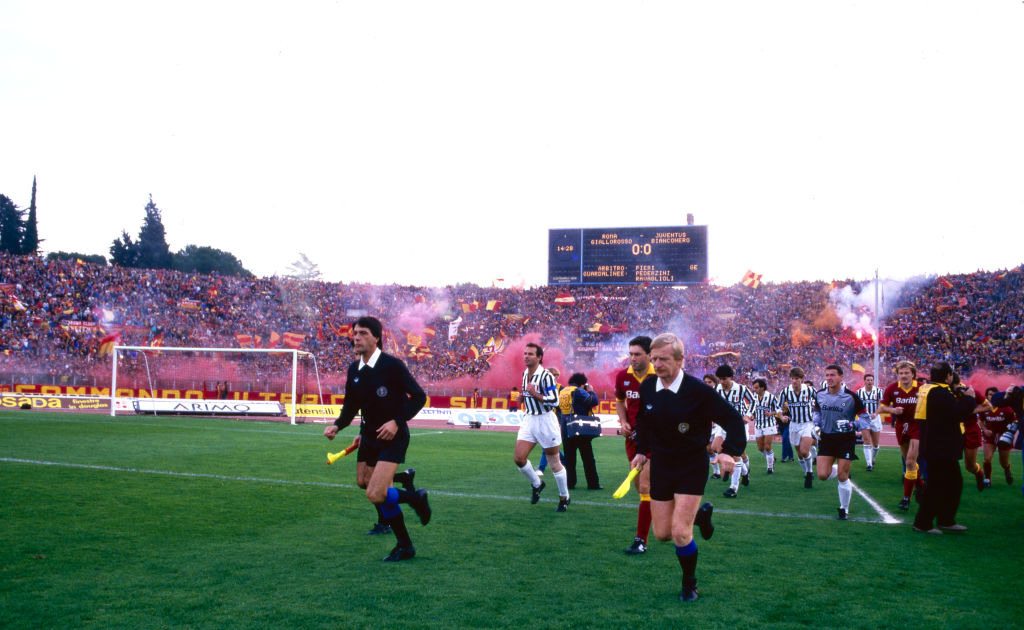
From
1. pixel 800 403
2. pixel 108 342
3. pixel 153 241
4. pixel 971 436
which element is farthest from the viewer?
pixel 153 241

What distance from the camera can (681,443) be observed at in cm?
568

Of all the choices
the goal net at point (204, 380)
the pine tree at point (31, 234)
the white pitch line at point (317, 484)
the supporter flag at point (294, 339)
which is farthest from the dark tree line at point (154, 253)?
the white pitch line at point (317, 484)

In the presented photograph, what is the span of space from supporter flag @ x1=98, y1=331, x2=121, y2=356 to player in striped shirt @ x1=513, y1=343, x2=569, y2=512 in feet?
111

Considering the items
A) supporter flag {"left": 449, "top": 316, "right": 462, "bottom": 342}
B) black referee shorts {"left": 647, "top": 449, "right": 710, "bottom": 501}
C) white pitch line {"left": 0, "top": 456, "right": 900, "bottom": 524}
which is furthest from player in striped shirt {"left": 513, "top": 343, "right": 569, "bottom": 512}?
supporter flag {"left": 449, "top": 316, "right": 462, "bottom": 342}

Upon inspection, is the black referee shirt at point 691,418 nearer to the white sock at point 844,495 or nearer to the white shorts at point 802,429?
the white sock at point 844,495

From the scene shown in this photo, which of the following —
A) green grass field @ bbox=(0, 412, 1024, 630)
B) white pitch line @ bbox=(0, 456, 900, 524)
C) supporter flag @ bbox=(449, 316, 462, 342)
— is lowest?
white pitch line @ bbox=(0, 456, 900, 524)

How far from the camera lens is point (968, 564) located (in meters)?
7.26

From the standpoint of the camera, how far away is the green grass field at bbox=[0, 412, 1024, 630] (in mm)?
5258

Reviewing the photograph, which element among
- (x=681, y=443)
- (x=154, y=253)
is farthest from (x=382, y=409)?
(x=154, y=253)

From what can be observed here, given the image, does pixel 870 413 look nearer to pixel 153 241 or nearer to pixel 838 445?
pixel 838 445

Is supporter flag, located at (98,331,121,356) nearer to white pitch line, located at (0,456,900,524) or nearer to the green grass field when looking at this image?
white pitch line, located at (0,456,900,524)

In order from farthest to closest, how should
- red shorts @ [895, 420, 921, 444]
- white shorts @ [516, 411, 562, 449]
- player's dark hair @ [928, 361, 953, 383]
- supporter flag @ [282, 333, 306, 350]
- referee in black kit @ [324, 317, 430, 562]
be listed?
supporter flag @ [282, 333, 306, 350] < red shorts @ [895, 420, 921, 444] < white shorts @ [516, 411, 562, 449] < player's dark hair @ [928, 361, 953, 383] < referee in black kit @ [324, 317, 430, 562]

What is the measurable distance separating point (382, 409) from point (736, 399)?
8.28 m

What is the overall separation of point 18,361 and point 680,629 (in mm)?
39086
